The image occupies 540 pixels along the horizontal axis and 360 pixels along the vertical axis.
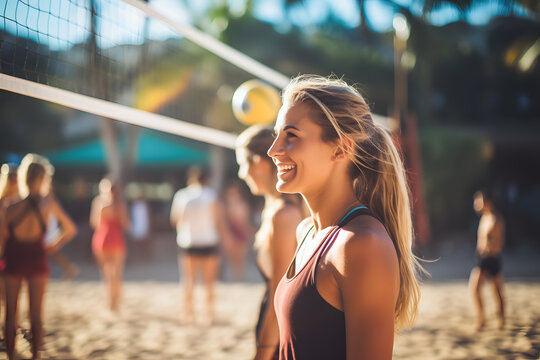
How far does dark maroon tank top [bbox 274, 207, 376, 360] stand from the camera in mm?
1225

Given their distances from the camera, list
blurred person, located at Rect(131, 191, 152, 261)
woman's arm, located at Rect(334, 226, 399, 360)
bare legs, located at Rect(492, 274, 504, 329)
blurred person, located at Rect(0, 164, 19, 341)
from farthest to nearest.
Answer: blurred person, located at Rect(131, 191, 152, 261) < bare legs, located at Rect(492, 274, 504, 329) < blurred person, located at Rect(0, 164, 19, 341) < woman's arm, located at Rect(334, 226, 399, 360)

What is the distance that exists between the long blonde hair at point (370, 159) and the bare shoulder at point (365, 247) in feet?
0.78

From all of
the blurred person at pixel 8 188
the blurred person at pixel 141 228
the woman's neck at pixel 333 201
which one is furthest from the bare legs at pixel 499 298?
the blurred person at pixel 141 228

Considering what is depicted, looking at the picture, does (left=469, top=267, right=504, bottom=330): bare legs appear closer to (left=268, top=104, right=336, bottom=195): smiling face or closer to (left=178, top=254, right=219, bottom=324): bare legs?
(left=178, top=254, right=219, bottom=324): bare legs

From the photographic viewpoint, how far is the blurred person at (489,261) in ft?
16.7

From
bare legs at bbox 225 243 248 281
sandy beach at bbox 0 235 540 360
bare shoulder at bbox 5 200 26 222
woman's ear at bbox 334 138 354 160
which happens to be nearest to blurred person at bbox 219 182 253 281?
bare legs at bbox 225 243 248 281

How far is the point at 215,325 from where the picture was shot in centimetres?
536

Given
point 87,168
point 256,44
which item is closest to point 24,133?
point 87,168

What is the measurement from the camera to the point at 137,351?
4.33 m

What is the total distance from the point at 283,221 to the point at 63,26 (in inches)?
79.5

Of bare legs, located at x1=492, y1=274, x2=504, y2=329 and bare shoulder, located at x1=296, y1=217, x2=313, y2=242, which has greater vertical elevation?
bare shoulder, located at x1=296, y1=217, x2=313, y2=242

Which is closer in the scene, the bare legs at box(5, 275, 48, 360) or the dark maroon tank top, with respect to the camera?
the dark maroon tank top

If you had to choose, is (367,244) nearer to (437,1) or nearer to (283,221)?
(283,221)

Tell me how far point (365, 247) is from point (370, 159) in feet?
1.31
